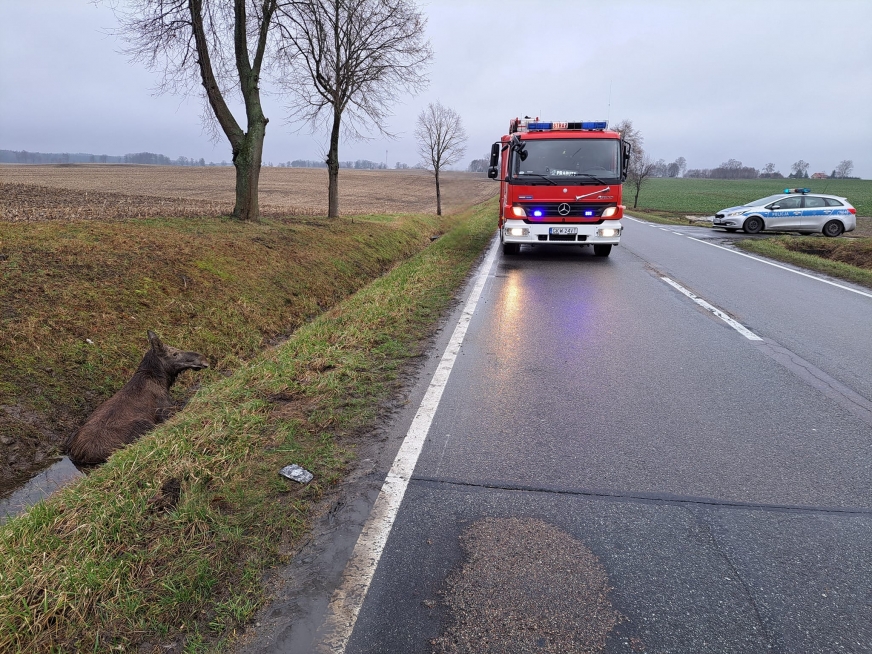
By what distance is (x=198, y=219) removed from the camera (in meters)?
14.0

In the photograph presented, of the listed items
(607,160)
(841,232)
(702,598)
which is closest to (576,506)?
(702,598)

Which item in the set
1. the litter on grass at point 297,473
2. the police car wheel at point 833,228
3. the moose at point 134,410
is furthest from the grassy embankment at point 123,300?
the police car wheel at point 833,228

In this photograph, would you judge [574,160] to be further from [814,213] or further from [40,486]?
[814,213]

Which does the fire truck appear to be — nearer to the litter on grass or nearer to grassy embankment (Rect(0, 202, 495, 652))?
grassy embankment (Rect(0, 202, 495, 652))

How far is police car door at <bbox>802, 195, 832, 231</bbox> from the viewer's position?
20.9 meters

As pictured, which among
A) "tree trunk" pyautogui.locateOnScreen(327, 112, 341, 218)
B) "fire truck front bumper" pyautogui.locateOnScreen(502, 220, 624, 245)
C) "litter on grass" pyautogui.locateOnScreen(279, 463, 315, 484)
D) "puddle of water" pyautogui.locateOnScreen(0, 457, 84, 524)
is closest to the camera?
"litter on grass" pyautogui.locateOnScreen(279, 463, 315, 484)

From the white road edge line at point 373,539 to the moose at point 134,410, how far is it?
2.83 meters

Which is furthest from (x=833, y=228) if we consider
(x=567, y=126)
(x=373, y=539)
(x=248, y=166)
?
(x=373, y=539)

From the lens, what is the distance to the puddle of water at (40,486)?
4.29 m

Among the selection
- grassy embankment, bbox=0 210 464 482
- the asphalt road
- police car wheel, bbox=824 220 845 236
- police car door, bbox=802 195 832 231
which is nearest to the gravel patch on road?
the asphalt road

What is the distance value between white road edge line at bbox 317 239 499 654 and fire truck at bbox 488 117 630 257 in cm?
819

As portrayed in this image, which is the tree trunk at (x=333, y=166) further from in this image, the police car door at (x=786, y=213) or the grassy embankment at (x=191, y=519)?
the police car door at (x=786, y=213)

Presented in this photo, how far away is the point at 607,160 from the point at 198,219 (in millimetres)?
10195

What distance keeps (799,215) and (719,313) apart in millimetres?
17481
